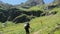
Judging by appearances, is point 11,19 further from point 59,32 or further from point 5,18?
point 59,32

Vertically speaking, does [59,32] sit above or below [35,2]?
above

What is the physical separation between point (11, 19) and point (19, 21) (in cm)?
1050

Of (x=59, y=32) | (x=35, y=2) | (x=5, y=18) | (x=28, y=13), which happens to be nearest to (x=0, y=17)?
(x=5, y=18)

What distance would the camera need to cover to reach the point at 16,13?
124 metres

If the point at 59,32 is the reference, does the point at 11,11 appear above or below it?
below

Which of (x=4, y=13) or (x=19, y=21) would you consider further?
(x=4, y=13)

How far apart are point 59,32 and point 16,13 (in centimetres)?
10378

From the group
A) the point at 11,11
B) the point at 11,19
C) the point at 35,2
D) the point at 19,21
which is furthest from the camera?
the point at 35,2

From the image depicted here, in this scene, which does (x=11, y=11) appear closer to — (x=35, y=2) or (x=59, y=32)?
(x=35, y=2)

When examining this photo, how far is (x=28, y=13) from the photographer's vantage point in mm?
124562

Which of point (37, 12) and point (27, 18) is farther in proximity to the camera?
point (37, 12)

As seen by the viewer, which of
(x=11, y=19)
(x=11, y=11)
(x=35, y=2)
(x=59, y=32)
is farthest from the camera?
(x=35, y=2)

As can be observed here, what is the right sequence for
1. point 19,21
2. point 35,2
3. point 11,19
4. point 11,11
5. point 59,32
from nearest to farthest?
point 59,32, point 19,21, point 11,19, point 11,11, point 35,2

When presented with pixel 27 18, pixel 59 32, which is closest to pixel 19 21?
pixel 27 18
